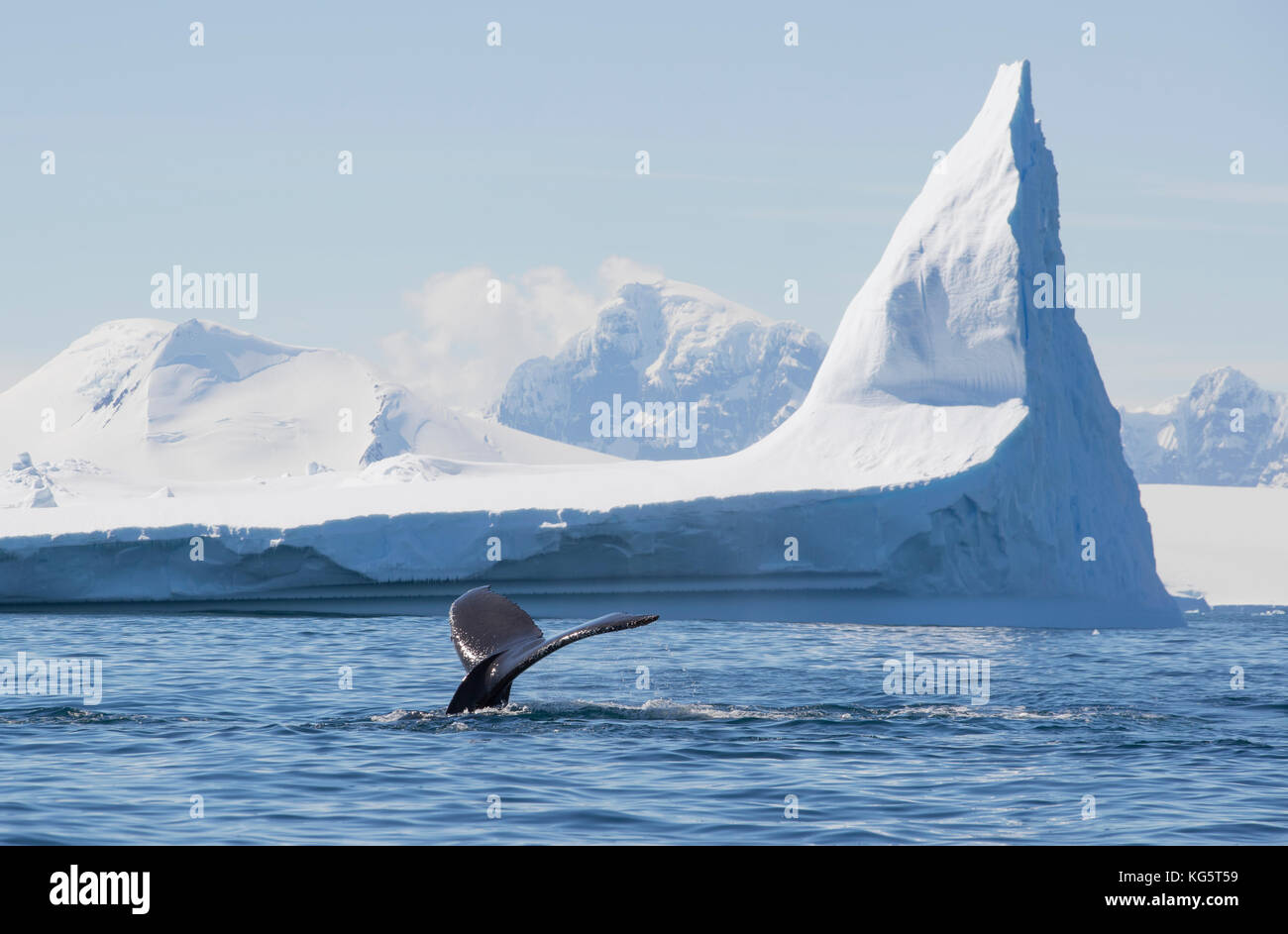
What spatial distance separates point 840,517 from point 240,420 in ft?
354

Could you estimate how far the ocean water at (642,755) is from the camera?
7.64m

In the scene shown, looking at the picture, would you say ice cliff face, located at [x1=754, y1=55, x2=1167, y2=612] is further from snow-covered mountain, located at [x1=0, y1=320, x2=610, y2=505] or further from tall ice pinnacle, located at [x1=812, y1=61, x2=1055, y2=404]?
snow-covered mountain, located at [x1=0, y1=320, x2=610, y2=505]

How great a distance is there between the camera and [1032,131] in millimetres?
30516

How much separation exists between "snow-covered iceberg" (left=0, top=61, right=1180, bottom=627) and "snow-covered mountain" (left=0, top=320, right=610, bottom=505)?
3207 inches

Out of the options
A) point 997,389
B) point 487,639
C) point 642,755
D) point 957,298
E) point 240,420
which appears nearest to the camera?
point 642,755

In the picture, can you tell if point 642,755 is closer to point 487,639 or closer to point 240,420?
point 487,639

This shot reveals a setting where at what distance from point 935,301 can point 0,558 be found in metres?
19.2

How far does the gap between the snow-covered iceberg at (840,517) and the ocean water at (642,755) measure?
22.8 ft

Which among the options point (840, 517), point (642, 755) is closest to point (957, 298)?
point (840, 517)

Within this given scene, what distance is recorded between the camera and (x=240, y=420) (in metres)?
125

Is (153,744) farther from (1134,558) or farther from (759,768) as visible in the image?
(1134,558)

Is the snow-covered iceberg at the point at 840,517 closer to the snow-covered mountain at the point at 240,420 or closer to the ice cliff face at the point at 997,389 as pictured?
the ice cliff face at the point at 997,389
